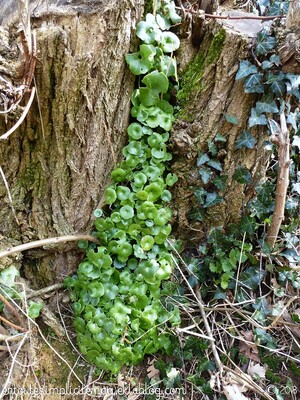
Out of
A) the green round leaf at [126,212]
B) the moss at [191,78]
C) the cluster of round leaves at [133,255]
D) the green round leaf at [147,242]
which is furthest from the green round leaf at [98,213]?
the moss at [191,78]

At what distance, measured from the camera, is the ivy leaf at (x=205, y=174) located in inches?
71.5

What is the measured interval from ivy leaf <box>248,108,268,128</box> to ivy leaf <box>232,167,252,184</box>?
227 mm

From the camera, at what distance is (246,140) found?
1750mm

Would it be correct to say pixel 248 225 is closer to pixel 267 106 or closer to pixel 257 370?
pixel 267 106

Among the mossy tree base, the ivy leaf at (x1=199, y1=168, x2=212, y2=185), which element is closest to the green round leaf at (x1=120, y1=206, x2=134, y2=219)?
the mossy tree base

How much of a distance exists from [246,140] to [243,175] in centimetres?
18

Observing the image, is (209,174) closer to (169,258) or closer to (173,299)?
(169,258)

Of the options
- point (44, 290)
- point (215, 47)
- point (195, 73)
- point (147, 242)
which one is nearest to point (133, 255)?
point (147, 242)

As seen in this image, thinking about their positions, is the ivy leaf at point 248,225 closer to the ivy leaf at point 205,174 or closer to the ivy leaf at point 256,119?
the ivy leaf at point 205,174

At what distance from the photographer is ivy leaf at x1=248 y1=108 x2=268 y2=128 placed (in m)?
1.67

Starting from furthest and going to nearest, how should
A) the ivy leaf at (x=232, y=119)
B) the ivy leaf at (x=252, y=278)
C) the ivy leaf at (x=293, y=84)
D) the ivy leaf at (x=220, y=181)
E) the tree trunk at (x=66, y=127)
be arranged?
the ivy leaf at (x=252, y=278) → the ivy leaf at (x=220, y=181) → the ivy leaf at (x=232, y=119) → the ivy leaf at (x=293, y=84) → the tree trunk at (x=66, y=127)

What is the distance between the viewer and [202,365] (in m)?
1.83

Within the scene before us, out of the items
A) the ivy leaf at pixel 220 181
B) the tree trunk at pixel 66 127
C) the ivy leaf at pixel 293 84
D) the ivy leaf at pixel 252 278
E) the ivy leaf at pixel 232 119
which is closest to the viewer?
the tree trunk at pixel 66 127

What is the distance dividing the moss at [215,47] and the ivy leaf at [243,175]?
531mm
